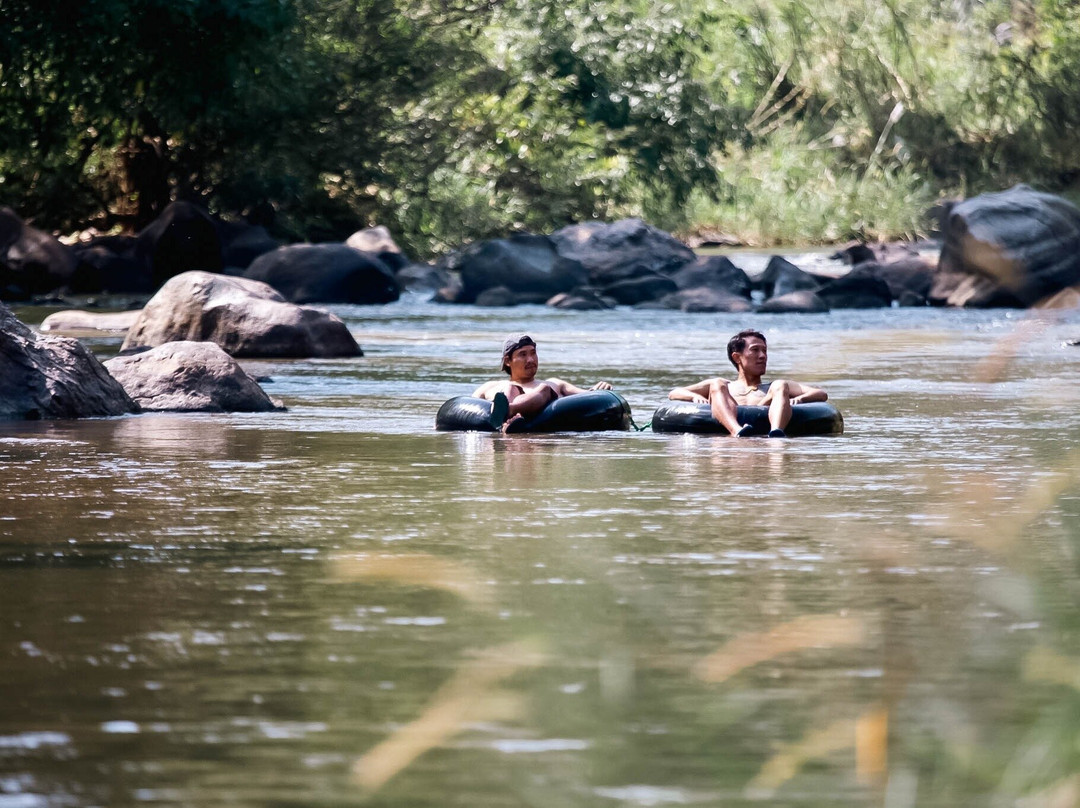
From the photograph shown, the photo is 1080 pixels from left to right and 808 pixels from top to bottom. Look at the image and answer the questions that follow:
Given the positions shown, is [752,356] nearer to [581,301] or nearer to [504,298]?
[581,301]

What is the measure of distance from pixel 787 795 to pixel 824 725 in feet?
1.78

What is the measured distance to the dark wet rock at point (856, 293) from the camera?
30.4 meters

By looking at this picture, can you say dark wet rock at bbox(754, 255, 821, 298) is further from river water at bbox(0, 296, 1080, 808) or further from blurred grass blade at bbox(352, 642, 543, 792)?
→ blurred grass blade at bbox(352, 642, 543, 792)

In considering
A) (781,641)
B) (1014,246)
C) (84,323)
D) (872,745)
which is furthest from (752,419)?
(1014,246)

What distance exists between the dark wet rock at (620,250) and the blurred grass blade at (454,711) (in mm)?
28202

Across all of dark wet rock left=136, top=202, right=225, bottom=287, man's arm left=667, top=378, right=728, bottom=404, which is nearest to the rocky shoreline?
dark wet rock left=136, top=202, right=225, bottom=287

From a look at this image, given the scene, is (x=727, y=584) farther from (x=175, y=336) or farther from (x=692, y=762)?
(x=175, y=336)

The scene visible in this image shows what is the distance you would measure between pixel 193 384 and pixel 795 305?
1670 cm

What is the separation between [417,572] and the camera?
6.53 m

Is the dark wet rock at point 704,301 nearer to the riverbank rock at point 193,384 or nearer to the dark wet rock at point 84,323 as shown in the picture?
the dark wet rock at point 84,323

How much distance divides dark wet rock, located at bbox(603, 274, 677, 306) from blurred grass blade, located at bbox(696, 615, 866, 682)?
26.1 m

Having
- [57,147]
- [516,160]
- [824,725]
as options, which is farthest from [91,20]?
[824,725]

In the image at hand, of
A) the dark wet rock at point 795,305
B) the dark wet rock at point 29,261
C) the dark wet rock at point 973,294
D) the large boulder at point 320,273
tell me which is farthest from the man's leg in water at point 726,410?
the dark wet rock at point 29,261

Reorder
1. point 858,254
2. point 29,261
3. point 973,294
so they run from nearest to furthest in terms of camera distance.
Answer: point 973,294 → point 29,261 → point 858,254
